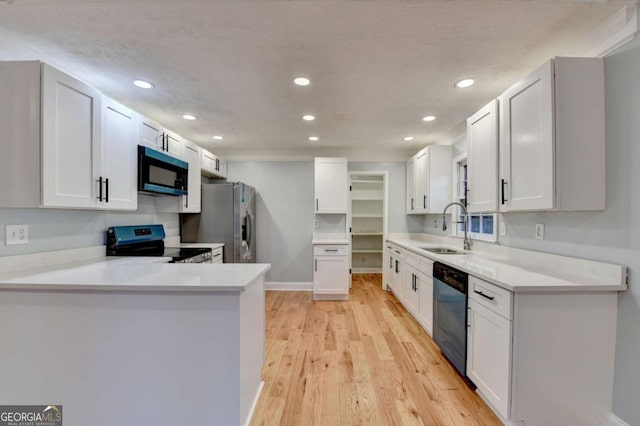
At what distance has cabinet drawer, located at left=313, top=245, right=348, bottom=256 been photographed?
4090 mm

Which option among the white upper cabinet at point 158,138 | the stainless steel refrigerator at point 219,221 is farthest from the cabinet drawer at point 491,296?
the white upper cabinet at point 158,138

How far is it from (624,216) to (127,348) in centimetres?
289

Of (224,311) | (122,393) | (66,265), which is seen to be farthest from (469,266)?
(66,265)

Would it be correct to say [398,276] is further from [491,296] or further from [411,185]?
[491,296]

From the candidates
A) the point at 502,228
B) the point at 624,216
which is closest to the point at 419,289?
the point at 502,228

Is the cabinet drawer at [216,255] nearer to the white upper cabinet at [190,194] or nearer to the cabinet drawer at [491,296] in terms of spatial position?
the white upper cabinet at [190,194]

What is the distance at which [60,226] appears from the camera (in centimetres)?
201

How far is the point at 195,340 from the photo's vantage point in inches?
55.8

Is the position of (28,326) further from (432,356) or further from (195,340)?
(432,356)

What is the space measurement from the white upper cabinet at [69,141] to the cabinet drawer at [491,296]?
2.85 metres

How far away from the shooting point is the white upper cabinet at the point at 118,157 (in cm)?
203

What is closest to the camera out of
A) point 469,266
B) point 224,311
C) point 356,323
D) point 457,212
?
point 224,311

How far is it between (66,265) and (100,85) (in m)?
1.59

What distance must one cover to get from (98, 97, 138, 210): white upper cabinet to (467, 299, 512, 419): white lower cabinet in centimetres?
291
